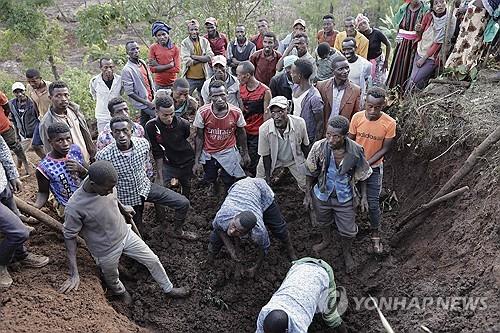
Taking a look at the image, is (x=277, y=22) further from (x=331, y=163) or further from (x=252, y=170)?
(x=331, y=163)

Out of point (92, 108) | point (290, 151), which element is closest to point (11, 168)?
point (290, 151)

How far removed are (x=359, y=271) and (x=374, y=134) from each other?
1670 mm

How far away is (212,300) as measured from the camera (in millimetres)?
5055

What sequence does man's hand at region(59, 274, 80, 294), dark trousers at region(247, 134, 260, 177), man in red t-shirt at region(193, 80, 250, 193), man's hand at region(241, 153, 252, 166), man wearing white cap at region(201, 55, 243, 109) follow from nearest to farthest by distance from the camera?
man's hand at region(59, 274, 80, 294), man in red t-shirt at region(193, 80, 250, 193), man's hand at region(241, 153, 252, 166), man wearing white cap at region(201, 55, 243, 109), dark trousers at region(247, 134, 260, 177)

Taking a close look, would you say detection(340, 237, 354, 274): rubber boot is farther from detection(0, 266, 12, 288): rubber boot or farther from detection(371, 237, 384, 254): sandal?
detection(0, 266, 12, 288): rubber boot

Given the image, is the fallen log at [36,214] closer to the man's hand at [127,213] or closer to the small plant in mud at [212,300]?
the man's hand at [127,213]

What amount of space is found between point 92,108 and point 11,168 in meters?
6.44

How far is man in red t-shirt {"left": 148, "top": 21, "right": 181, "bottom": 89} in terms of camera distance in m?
7.23

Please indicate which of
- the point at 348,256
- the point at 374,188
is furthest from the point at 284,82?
the point at 348,256

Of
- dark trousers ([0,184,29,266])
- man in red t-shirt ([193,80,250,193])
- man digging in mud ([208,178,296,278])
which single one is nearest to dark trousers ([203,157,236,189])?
man in red t-shirt ([193,80,250,193])

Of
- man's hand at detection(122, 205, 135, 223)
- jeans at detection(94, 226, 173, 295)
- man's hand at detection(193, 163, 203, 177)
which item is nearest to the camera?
jeans at detection(94, 226, 173, 295)

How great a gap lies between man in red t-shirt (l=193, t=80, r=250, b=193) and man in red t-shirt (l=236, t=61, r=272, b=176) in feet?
1.33

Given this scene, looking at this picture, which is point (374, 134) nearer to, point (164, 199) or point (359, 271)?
point (359, 271)

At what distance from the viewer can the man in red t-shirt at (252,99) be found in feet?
19.5
